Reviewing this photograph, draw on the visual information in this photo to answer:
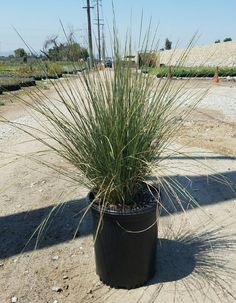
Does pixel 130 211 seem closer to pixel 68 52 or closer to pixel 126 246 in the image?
pixel 126 246

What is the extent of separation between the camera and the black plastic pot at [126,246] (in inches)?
82.5

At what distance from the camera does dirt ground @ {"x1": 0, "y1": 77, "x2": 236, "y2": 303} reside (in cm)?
230

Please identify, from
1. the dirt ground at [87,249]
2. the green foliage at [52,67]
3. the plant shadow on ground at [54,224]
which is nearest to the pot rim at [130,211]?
the dirt ground at [87,249]

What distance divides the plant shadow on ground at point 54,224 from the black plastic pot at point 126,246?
56cm

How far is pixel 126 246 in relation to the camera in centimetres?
217

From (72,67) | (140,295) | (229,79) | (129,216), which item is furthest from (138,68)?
(229,79)

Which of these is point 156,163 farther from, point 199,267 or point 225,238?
point 225,238

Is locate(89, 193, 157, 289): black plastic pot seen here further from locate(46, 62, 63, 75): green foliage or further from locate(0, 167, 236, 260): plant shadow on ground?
locate(46, 62, 63, 75): green foliage

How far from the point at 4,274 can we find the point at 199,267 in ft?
4.23

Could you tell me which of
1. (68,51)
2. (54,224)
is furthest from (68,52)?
(54,224)

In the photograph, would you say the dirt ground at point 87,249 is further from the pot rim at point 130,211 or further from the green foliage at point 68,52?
the green foliage at point 68,52

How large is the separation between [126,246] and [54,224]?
116cm

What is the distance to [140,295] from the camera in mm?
2260

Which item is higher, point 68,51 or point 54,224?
point 68,51
